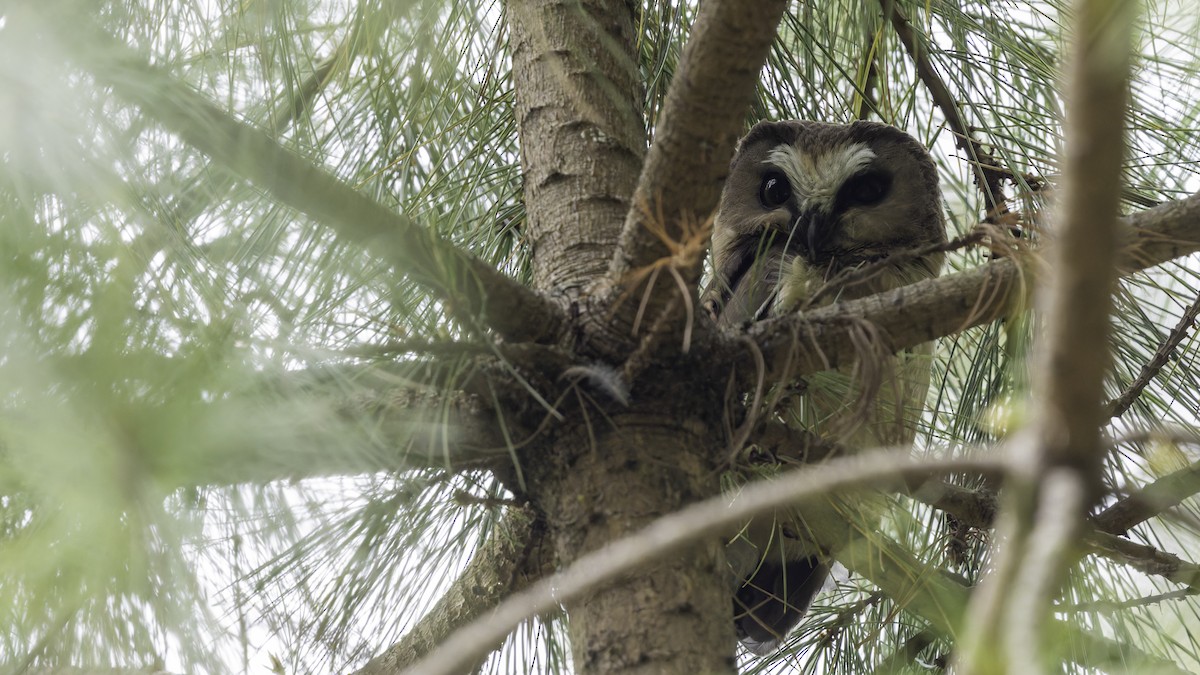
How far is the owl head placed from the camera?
3090 millimetres

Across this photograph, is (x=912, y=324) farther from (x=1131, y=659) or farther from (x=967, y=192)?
(x=967, y=192)

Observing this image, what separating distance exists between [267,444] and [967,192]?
94.4 inches

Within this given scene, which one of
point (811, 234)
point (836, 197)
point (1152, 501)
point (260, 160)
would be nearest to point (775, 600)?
point (811, 234)

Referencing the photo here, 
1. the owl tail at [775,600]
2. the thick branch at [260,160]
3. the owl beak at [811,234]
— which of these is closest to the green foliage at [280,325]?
the thick branch at [260,160]

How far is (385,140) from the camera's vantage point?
214 cm

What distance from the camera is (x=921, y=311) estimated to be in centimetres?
157

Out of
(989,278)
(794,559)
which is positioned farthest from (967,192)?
(989,278)

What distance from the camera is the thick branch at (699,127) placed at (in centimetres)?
137

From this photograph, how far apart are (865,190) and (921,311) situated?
1760mm

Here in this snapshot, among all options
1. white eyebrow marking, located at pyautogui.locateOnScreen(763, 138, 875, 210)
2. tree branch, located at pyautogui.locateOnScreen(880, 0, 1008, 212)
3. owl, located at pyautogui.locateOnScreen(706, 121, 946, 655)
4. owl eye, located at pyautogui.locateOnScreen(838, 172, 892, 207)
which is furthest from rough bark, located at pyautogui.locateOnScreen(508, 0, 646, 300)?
owl eye, located at pyautogui.locateOnScreen(838, 172, 892, 207)

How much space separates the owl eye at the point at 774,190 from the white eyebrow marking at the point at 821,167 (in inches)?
2.4

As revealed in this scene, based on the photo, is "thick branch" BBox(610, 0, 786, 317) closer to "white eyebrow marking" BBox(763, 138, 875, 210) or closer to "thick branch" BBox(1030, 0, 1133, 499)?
"thick branch" BBox(1030, 0, 1133, 499)

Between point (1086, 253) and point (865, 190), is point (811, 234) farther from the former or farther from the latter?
point (1086, 253)

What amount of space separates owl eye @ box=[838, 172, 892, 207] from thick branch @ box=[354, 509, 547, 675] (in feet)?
5.47
